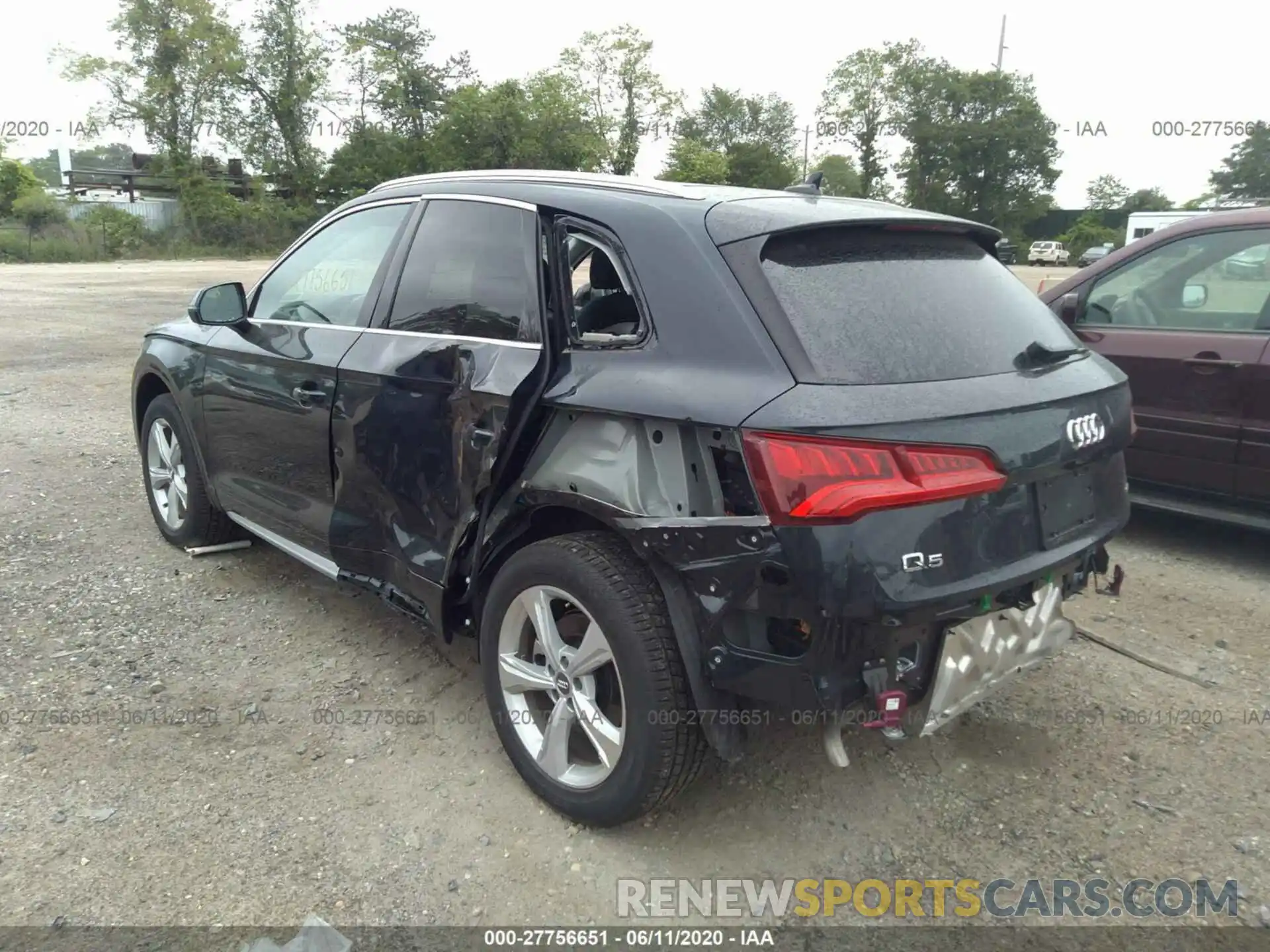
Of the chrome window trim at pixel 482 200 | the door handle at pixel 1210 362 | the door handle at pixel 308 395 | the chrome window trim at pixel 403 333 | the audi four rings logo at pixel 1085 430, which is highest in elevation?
the chrome window trim at pixel 482 200

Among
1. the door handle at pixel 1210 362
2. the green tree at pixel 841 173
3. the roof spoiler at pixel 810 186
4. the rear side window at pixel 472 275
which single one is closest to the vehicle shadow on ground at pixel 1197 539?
the door handle at pixel 1210 362

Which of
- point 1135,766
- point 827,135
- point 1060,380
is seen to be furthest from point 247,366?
point 827,135

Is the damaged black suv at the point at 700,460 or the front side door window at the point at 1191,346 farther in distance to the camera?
the front side door window at the point at 1191,346

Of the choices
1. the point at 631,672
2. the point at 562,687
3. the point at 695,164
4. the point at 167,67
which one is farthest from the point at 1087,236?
the point at 631,672

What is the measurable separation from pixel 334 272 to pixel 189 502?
5.25ft

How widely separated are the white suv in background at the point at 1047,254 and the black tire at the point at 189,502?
54.1 meters

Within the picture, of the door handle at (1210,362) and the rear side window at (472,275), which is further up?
the rear side window at (472,275)

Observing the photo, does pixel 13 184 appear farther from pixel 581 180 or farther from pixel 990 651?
pixel 990 651

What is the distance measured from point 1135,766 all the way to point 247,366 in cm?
360

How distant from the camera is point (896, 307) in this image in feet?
8.18

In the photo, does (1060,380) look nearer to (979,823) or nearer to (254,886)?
(979,823)

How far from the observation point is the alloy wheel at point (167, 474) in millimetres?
4656

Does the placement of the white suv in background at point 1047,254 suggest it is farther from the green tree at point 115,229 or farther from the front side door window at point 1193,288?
the front side door window at point 1193,288

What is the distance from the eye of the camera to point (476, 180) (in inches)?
127
